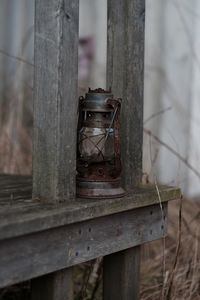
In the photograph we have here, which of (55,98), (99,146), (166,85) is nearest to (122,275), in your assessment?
(99,146)

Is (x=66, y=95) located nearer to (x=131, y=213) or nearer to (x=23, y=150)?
Answer: (x=131, y=213)

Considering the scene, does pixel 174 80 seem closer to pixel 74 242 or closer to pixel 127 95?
pixel 127 95

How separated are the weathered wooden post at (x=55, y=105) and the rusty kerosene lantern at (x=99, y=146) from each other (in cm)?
10

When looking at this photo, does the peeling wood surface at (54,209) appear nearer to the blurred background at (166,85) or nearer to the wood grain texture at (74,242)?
the wood grain texture at (74,242)

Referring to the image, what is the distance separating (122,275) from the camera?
2.29 m

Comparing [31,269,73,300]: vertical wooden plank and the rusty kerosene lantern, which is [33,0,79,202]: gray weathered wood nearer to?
the rusty kerosene lantern

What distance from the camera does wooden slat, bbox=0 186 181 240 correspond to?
1685 mm

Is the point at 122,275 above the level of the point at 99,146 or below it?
below

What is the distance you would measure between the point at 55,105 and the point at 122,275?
2.42 ft

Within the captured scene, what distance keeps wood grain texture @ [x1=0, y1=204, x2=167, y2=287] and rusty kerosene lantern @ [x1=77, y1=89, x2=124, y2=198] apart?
0.12m

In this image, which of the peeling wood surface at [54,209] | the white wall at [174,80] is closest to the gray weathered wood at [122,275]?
the peeling wood surface at [54,209]

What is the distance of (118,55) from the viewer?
224 centimetres

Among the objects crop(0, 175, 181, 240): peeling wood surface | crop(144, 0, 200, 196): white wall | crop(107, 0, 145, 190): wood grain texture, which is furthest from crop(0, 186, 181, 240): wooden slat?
crop(144, 0, 200, 196): white wall

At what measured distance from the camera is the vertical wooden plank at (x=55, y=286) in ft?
6.47
